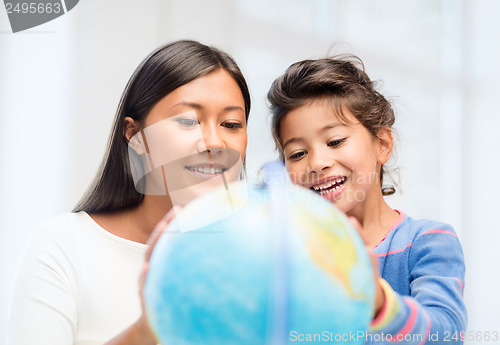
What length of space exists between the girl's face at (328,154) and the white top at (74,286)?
0.31 metres

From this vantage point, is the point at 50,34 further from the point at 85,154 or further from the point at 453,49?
the point at 453,49

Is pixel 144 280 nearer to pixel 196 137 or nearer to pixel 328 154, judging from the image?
pixel 196 137

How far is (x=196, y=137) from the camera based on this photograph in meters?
0.86

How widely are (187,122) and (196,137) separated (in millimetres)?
33

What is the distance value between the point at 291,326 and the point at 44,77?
43.7 inches

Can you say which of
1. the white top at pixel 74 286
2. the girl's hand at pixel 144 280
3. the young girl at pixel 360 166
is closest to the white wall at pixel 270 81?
the young girl at pixel 360 166

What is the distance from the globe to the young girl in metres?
0.27

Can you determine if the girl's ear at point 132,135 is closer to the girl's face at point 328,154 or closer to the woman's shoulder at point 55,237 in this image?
the woman's shoulder at point 55,237

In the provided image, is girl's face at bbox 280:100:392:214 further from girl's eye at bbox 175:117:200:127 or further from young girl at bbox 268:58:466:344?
girl's eye at bbox 175:117:200:127

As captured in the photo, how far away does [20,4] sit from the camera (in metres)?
1.35

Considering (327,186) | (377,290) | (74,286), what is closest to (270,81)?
(327,186)

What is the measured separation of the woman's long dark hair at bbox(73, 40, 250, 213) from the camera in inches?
35.9

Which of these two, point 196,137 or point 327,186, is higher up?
point 196,137

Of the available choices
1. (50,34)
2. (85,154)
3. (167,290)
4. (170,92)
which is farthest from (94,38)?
(167,290)
